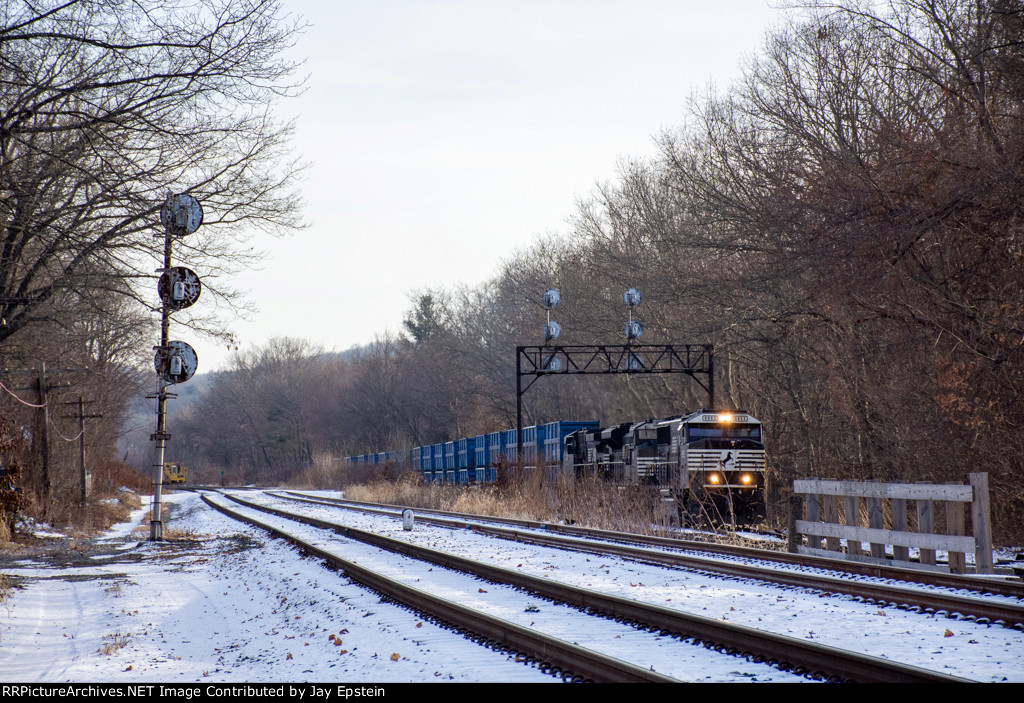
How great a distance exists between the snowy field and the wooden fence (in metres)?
3.04

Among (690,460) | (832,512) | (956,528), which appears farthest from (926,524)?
(690,460)

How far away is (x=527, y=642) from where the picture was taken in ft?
23.9

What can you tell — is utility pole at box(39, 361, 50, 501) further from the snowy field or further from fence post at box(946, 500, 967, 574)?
fence post at box(946, 500, 967, 574)

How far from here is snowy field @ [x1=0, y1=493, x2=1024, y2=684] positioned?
691cm

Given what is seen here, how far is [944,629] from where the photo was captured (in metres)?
7.91

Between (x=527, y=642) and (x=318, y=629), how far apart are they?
2.79 metres

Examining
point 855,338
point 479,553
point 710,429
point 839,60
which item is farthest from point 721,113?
point 479,553

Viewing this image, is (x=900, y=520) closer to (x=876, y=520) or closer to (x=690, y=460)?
(x=876, y=520)

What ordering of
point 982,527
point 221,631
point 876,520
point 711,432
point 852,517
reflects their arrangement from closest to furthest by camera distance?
point 221,631
point 982,527
point 876,520
point 852,517
point 711,432

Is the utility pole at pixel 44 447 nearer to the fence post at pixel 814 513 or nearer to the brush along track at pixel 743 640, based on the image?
the brush along track at pixel 743 640

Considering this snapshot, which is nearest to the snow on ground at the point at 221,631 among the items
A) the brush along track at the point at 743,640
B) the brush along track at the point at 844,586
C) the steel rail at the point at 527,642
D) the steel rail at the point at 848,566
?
the steel rail at the point at 527,642

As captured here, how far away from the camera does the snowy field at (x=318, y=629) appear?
22.7 ft

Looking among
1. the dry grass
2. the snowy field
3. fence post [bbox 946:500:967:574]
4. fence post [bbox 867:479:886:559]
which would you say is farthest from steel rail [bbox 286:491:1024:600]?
the dry grass

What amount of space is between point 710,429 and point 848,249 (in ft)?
17.9
